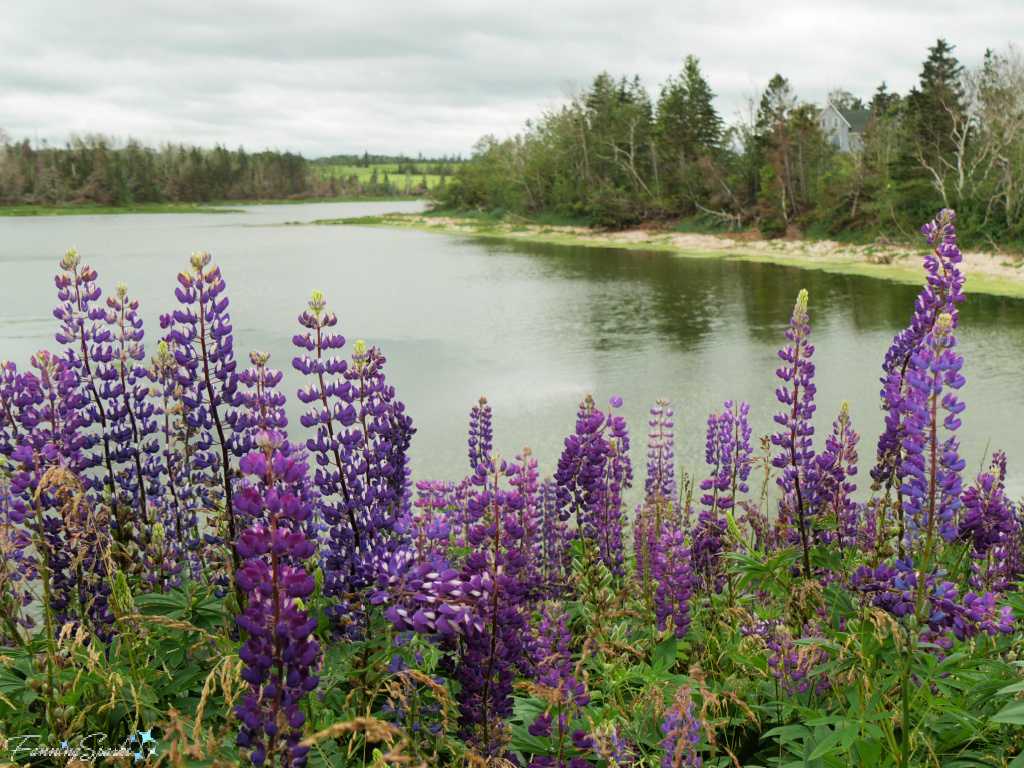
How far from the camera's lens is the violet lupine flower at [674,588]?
266 centimetres

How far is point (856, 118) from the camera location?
6350 cm

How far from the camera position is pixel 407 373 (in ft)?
33.2

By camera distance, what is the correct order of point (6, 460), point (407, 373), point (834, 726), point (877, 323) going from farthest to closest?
point (877, 323) → point (407, 373) → point (6, 460) → point (834, 726)

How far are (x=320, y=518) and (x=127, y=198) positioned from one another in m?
99.5

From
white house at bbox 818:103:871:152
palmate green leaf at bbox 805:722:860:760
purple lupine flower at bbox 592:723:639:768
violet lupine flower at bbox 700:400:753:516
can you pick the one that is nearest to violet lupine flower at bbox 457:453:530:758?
purple lupine flower at bbox 592:723:639:768

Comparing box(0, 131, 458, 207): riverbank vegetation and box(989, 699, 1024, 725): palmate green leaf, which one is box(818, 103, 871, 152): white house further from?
box(989, 699, 1024, 725): palmate green leaf

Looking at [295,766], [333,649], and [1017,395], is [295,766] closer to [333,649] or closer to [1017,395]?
[333,649]

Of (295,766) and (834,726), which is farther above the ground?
(295,766)

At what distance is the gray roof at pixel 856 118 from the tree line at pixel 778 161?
350 centimetres

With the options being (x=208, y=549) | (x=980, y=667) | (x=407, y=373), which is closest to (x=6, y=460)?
(x=208, y=549)

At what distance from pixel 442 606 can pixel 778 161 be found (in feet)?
122

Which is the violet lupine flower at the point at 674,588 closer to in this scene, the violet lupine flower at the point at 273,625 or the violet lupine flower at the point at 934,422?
the violet lupine flower at the point at 934,422

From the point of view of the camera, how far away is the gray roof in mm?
61969

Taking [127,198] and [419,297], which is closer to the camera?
[419,297]
